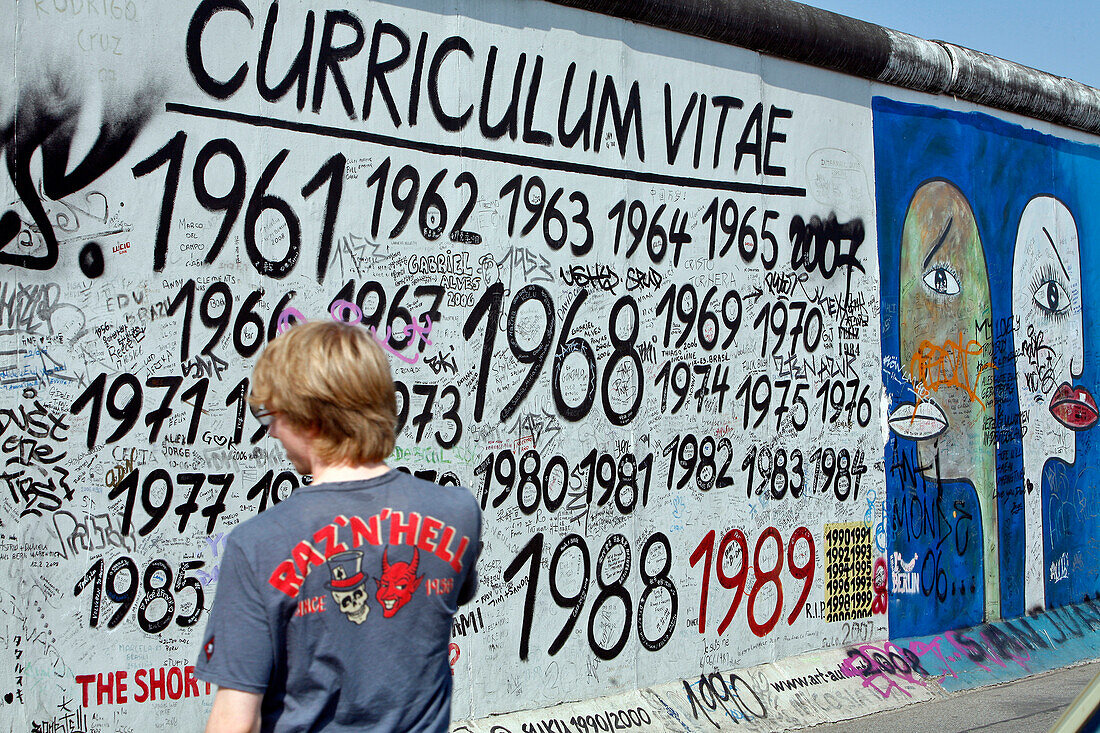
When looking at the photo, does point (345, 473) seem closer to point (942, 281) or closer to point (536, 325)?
point (536, 325)

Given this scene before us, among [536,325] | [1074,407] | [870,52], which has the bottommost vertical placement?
[1074,407]

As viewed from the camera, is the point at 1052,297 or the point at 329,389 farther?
the point at 1052,297

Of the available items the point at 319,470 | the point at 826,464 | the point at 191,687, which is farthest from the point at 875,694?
the point at 319,470

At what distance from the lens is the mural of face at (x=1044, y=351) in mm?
8859

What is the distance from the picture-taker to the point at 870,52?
7555 millimetres

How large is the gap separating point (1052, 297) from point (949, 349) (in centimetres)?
177

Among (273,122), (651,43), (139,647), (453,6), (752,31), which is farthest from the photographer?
(752,31)

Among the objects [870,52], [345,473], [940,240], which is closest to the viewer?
[345,473]

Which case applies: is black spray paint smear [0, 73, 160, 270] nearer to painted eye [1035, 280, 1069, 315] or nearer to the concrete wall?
the concrete wall

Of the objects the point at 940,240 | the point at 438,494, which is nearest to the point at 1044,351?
the point at 940,240

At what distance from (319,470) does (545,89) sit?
4.07m

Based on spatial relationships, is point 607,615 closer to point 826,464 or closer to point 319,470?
→ point 826,464

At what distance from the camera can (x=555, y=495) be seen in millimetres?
5723

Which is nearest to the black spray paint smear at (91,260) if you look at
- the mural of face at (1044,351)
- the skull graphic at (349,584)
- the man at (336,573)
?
the man at (336,573)
